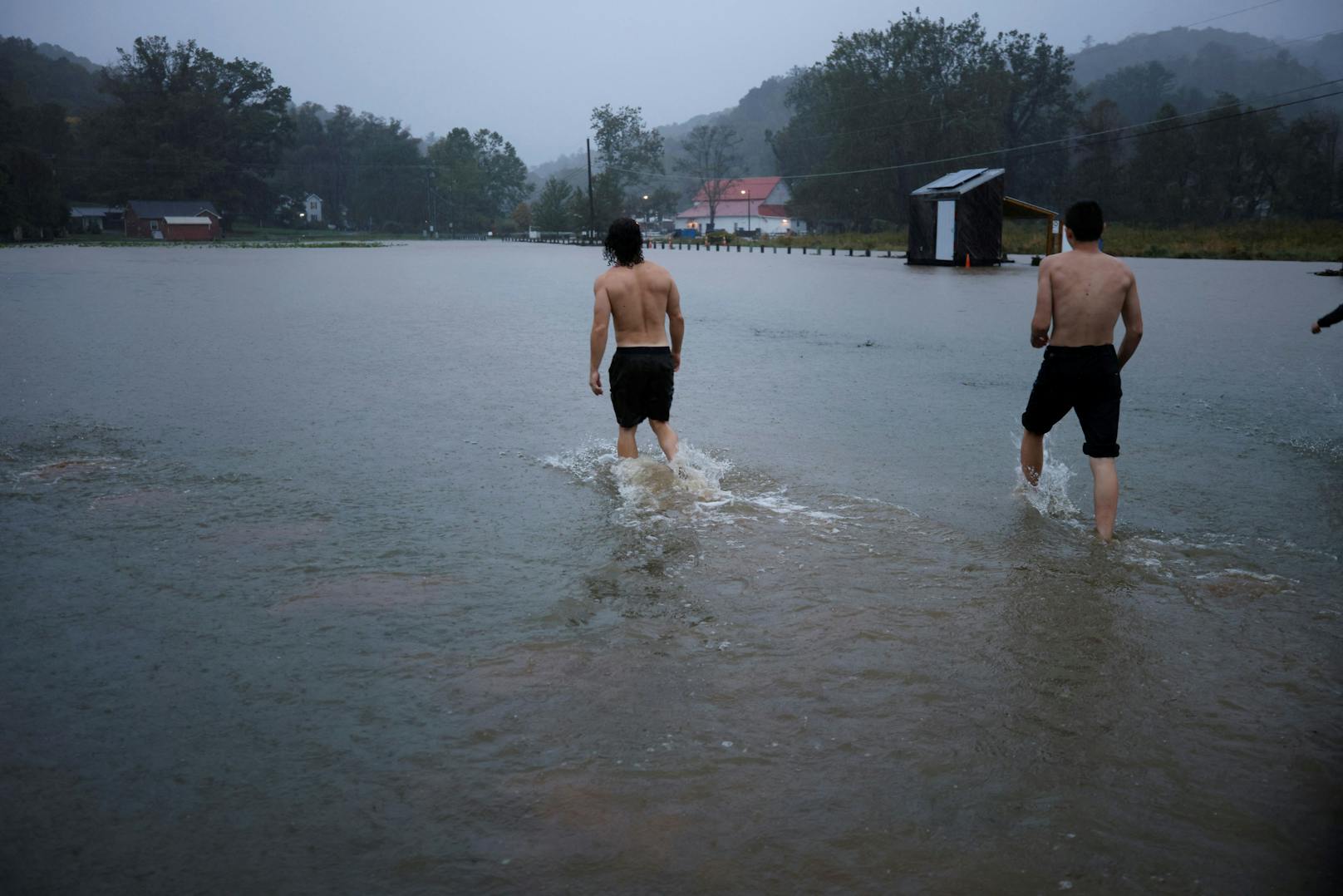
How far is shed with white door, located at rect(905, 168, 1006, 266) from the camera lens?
38.5 meters

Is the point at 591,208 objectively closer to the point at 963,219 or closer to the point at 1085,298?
the point at 963,219

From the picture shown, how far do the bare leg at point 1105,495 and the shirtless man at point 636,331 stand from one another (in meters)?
2.57

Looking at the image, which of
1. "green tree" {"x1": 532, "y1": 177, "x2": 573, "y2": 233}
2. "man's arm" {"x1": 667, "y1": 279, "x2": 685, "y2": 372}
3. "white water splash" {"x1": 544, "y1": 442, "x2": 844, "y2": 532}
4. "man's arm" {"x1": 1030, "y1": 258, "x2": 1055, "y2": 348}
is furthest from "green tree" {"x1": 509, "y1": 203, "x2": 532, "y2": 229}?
"man's arm" {"x1": 1030, "y1": 258, "x2": 1055, "y2": 348}

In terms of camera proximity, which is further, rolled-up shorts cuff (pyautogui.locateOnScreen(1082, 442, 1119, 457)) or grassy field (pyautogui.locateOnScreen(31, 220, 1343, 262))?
grassy field (pyautogui.locateOnScreen(31, 220, 1343, 262))

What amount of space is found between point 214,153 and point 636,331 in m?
126

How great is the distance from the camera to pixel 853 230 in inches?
3878

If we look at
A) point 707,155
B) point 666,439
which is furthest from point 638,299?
point 707,155

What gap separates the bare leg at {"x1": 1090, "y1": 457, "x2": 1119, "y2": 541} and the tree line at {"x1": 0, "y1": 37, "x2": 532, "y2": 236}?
89251 millimetres

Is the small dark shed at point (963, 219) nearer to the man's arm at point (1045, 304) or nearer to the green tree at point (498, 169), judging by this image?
the man's arm at point (1045, 304)

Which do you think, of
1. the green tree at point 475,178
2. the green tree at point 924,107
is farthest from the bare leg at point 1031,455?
the green tree at point 475,178

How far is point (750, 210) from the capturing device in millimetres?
131500

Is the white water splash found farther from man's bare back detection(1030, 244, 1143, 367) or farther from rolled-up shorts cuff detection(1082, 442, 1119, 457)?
man's bare back detection(1030, 244, 1143, 367)

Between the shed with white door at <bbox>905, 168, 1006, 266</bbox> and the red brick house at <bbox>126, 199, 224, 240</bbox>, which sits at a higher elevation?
the red brick house at <bbox>126, 199, 224, 240</bbox>

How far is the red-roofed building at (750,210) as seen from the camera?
12312 centimetres
